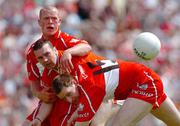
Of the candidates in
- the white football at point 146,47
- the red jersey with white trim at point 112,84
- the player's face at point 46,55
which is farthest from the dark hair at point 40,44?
the white football at point 146,47

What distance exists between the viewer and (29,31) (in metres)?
20.6

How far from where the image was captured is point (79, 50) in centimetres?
1131

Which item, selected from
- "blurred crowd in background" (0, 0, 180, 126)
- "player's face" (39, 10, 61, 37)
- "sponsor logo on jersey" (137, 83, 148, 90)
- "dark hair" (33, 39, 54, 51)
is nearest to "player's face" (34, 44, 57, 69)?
"dark hair" (33, 39, 54, 51)

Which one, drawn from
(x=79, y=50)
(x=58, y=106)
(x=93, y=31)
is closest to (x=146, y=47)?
(x=79, y=50)

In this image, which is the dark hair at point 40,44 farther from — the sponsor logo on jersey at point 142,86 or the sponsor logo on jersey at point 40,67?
the sponsor logo on jersey at point 142,86

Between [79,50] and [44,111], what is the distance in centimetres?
110

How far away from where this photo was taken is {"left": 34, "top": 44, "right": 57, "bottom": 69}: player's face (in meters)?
11.1

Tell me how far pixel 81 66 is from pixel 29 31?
941cm

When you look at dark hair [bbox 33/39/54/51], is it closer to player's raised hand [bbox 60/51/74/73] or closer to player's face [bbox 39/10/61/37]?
player's face [bbox 39/10/61/37]

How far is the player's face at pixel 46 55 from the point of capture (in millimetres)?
11141

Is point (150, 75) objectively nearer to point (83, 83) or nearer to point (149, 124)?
point (83, 83)

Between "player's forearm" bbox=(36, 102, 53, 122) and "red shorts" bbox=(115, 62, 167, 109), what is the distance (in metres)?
0.98

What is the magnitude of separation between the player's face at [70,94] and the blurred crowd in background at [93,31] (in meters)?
6.06

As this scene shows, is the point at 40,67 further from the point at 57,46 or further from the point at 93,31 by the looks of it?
the point at 93,31
